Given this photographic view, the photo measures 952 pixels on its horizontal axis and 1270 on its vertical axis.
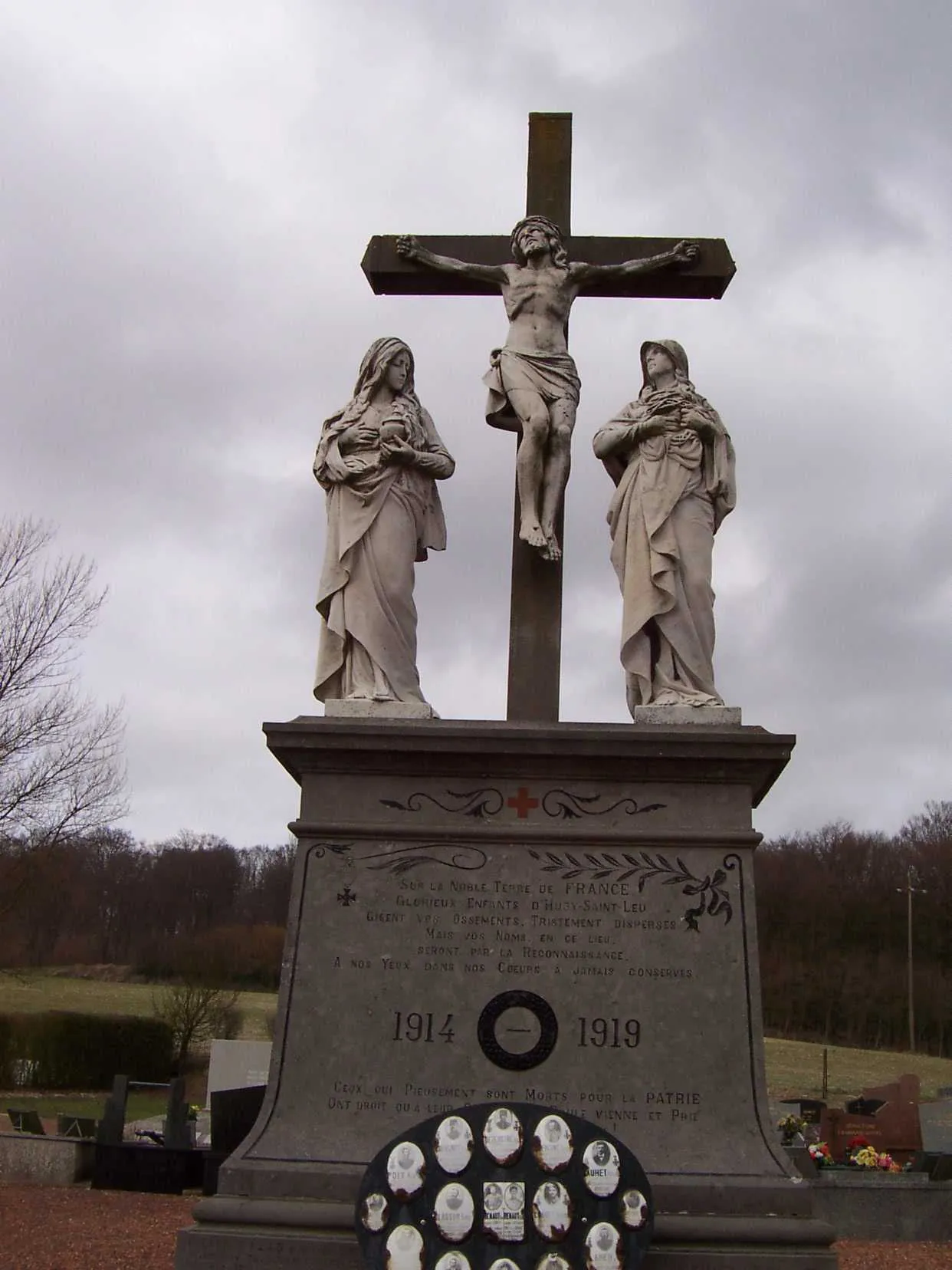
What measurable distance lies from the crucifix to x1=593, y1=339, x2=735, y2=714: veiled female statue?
16.0 inches

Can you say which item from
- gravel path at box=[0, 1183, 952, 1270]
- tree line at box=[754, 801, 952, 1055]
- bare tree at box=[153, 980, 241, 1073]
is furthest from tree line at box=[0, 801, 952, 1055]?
gravel path at box=[0, 1183, 952, 1270]

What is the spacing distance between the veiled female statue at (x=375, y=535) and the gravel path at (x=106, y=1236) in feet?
13.3

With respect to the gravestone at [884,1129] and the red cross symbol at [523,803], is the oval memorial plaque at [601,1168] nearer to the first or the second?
the red cross symbol at [523,803]

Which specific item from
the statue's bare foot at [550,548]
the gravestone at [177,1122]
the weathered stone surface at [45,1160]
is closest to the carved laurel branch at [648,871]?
the statue's bare foot at [550,548]

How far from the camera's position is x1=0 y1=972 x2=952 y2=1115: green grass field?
32875mm

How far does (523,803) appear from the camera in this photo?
632cm

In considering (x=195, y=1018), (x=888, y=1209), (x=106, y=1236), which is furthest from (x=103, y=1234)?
(x=195, y=1018)

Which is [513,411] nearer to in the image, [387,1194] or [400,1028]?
[400,1028]

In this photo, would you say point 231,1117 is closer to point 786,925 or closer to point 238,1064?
point 238,1064

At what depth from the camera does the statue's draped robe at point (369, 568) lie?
6.71 m

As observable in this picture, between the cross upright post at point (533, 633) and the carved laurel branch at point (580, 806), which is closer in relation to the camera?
the carved laurel branch at point (580, 806)

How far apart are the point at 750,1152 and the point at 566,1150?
3.40ft

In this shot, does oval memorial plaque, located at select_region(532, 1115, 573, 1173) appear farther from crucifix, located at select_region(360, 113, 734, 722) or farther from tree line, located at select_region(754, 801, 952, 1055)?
tree line, located at select_region(754, 801, 952, 1055)

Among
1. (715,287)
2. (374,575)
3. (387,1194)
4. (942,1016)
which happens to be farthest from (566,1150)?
(942,1016)
